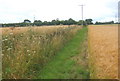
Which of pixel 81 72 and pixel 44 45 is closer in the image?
pixel 81 72

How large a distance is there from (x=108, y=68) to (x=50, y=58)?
2.69 m

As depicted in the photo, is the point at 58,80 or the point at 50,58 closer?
the point at 58,80

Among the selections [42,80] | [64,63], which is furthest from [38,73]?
[64,63]

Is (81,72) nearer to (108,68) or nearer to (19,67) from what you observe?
(108,68)

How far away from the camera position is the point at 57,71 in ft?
28.9

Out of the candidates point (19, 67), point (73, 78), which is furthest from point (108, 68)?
point (19, 67)

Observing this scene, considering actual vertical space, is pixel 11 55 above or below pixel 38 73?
above

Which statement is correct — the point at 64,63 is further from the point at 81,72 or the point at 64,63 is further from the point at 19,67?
the point at 19,67

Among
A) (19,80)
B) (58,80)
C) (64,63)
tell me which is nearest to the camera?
(19,80)

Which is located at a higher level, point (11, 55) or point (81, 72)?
point (11, 55)

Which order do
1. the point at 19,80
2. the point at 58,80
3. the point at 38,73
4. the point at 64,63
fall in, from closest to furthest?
the point at 19,80, the point at 58,80, the point at 38,73, the point at 64,63

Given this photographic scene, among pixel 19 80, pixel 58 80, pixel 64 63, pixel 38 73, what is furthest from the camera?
pixel 64 63

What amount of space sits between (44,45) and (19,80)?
11.7 feet

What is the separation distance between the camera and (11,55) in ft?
26.7
